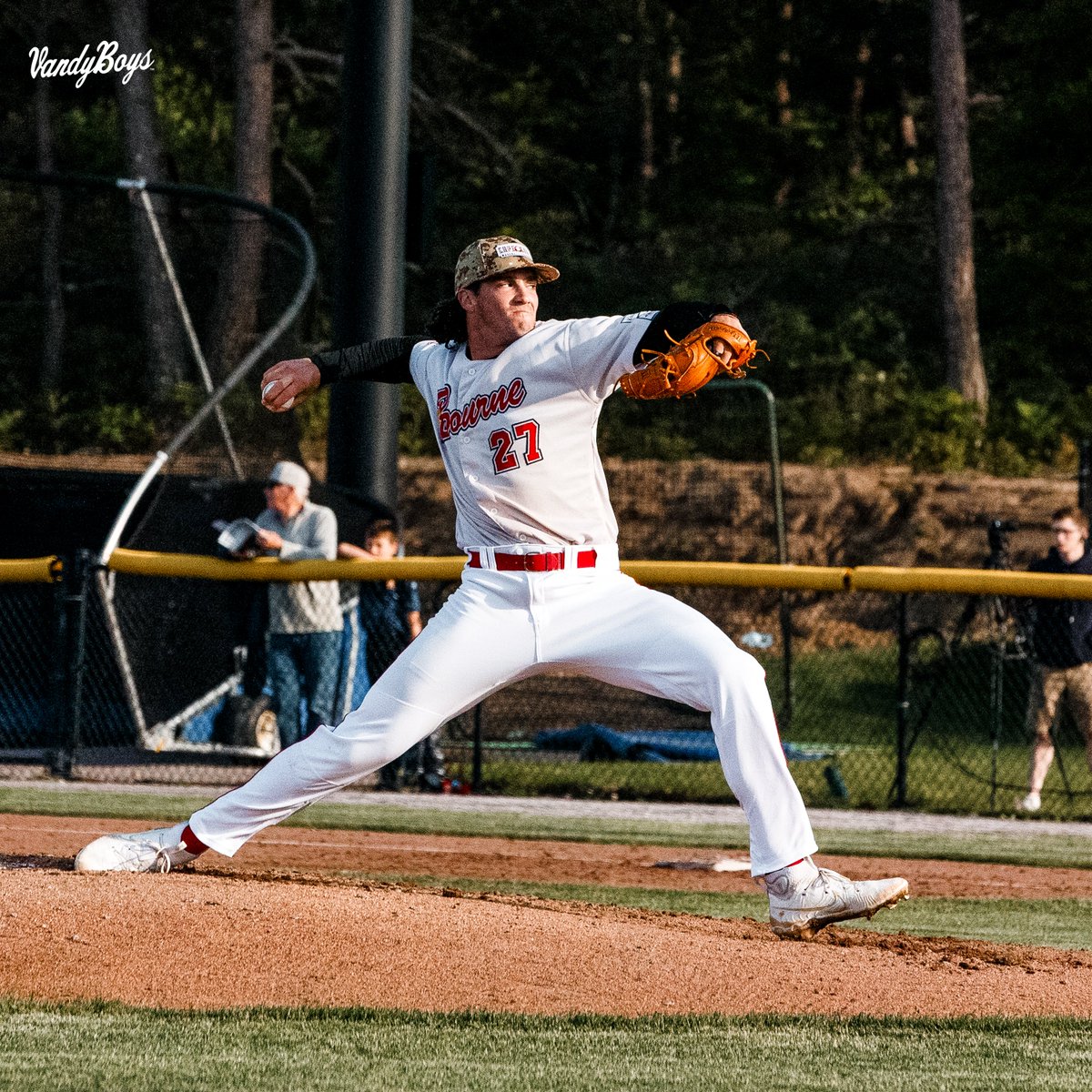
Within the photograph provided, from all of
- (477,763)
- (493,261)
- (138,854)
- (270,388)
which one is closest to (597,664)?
(493,261)

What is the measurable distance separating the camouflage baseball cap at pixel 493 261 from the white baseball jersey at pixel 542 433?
0.19 meters

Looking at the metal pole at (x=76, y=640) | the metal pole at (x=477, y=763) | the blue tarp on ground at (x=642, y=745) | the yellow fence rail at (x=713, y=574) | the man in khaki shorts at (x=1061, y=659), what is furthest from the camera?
the blue tarp on ground at (x=642, y=745)

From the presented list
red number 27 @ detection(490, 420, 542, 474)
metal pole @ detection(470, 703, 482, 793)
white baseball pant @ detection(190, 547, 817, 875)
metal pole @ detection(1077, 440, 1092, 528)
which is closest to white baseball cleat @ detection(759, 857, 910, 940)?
white baseball pant @ detection(190, 547, 817, 875)

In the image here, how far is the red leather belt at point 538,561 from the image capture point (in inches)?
192

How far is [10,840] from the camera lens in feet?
24.3

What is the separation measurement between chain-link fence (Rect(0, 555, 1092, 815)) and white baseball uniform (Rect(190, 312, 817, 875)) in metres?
5.33

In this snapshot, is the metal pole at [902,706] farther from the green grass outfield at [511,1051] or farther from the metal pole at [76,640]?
the green grass outfield at [511,1051]

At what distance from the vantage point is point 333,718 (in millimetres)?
10102

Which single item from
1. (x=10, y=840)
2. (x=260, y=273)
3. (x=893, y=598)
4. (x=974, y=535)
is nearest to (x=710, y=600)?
(x=893, y=598)

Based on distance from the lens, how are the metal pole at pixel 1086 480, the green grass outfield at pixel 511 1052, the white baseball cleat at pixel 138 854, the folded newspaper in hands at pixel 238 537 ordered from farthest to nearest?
the metal pole at pixel 1086 480 < the folded newspaper in hands at pixel 238 537 < the white baseball cleat at pixel 138 854 < the green grass outfield at pixel 511 1052

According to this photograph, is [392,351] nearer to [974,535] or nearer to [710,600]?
[710,600]

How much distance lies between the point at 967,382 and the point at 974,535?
3.30m

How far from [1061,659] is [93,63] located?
17759 millimetres

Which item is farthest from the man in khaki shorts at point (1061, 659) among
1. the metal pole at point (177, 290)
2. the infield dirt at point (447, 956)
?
the metal pole at point (177, 290)
